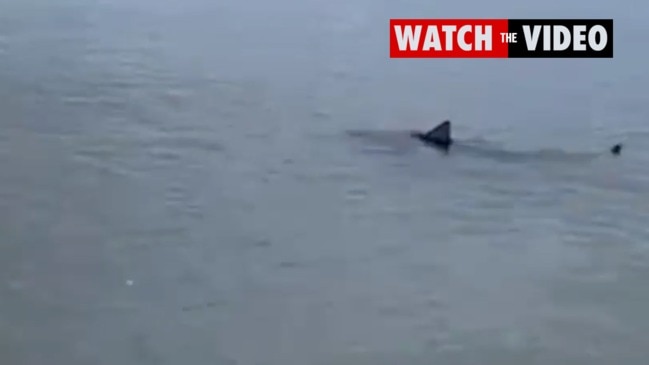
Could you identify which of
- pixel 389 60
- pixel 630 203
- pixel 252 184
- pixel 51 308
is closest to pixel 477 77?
pixel 389 60

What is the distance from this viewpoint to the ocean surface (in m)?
6.59

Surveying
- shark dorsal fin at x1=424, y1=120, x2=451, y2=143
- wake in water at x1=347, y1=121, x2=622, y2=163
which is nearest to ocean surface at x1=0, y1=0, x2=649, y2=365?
wake in water at x1=347, y1=121, x2=622, y2=163

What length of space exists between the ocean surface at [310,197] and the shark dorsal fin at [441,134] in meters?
0.21

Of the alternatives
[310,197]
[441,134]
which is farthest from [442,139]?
[310,197]

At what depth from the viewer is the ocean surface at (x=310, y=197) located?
6.59 meters

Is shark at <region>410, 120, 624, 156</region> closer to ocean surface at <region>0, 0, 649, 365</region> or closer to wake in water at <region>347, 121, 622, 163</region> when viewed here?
wake in water at <region>347, 121, 622, 163</region>

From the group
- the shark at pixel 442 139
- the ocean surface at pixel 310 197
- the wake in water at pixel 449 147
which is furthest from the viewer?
the shark at pixel 442 139

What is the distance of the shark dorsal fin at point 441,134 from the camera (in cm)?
1009

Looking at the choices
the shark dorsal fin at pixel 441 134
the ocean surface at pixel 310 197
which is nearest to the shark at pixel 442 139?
the shark dorsal fin at pixel 441 134

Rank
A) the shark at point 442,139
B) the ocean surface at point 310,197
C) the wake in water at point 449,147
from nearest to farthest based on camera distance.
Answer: the ocean surface at point 310,197 < the wake in water at point 449,147 < the shark at point 442,139

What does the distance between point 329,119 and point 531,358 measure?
4.37 m

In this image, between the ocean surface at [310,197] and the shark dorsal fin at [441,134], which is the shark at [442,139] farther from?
the ocean surface at [310,197]

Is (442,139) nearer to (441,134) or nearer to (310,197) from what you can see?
(441,134)

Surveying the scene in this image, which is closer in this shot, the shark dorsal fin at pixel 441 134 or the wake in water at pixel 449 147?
the wake in water at pixel 449 147
